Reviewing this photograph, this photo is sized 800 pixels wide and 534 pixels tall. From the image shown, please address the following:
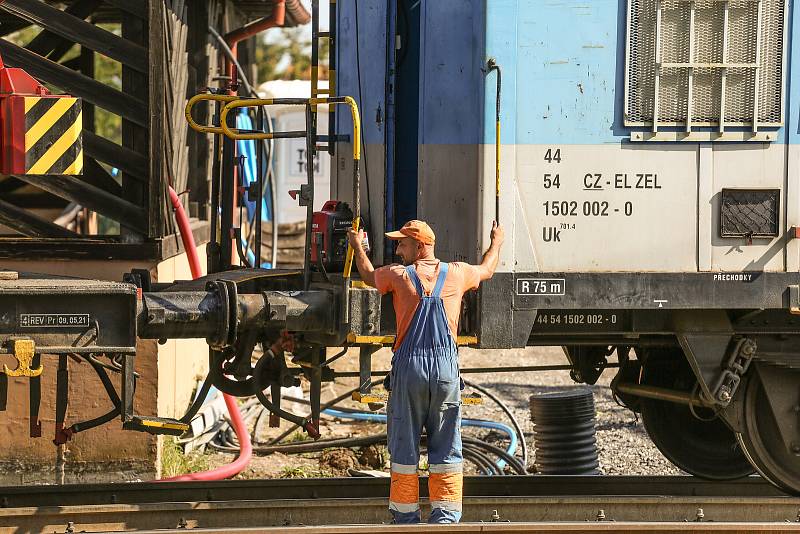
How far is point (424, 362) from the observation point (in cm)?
625

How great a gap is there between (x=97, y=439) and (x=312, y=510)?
8.20ft

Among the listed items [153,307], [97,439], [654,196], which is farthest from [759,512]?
[97,439]

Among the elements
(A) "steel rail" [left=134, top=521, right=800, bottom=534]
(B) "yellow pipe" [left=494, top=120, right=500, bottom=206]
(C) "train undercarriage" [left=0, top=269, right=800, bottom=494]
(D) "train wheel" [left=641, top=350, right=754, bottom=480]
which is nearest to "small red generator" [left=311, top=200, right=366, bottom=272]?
(C) "train undercarriage" [left=0, top=269, right=800, bottom=494]

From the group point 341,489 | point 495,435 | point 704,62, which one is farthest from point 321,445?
point 704,62

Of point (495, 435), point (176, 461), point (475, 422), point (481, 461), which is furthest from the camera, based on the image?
point (495, 435)

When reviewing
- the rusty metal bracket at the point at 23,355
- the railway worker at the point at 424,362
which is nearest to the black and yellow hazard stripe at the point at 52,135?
the rusty metal bracket at the point at 23,355

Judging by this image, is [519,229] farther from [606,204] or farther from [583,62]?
[583,62]

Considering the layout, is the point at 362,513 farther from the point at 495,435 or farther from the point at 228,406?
the point at 495,435

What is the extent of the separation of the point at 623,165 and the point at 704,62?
0.71 meters

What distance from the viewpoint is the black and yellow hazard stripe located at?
6.18 meters

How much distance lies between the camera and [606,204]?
6535 millimetres

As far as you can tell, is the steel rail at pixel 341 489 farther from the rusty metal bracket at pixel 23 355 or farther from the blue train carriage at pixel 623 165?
the rusty metal bracket at pixel 23 355

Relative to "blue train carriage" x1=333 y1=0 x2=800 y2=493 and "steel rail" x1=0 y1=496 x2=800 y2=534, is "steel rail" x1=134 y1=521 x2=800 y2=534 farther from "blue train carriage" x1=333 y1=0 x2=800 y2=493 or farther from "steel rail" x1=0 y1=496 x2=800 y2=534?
"blue train carriage" x1=333 y1=0 x2=800 y2=493

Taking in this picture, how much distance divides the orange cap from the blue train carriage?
34cm
